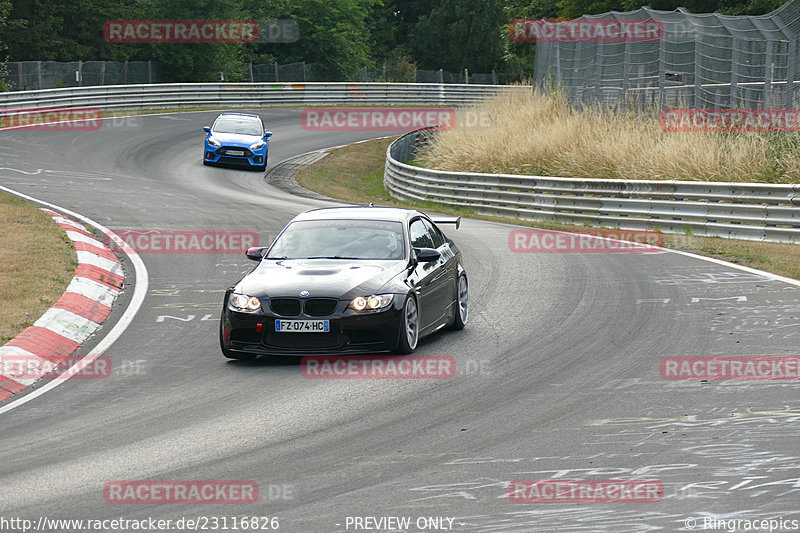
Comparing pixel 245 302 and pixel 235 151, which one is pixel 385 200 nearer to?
pixel 235 151

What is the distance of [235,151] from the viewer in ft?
114

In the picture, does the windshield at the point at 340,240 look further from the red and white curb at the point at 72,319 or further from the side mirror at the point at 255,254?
the red and white curb at the point at 72,319

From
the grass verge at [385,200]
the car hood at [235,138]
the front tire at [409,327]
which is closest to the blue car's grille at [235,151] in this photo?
the car hood at [235,138]

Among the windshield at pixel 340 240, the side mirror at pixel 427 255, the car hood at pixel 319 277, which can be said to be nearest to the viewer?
the car hood at pixel 319 277

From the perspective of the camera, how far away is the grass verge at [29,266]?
40.3 feet

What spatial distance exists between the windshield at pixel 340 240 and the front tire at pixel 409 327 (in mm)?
791

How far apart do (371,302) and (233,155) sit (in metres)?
25.5

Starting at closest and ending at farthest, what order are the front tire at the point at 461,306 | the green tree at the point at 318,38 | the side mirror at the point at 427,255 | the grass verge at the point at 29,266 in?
1. the side mirror at the point at 427,255
2. the front tire at the point at 461,306
3. the grass verge at the point at 29,266
4. the green tree at the point at 318,38

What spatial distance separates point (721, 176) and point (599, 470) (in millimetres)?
17799

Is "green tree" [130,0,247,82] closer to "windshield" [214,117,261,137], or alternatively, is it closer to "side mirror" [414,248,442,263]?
"windshield" [214,117,261,137]

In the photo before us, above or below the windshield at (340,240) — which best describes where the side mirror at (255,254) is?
below

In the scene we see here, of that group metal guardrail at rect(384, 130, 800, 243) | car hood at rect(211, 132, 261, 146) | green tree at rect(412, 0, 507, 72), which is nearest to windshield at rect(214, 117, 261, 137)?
car hood at rect(211, 132, 261, 146)

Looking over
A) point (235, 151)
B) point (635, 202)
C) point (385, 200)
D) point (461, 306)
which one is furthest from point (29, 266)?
point (235, 151)

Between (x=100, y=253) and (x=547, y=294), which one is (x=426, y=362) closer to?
(x=547, y=294)
